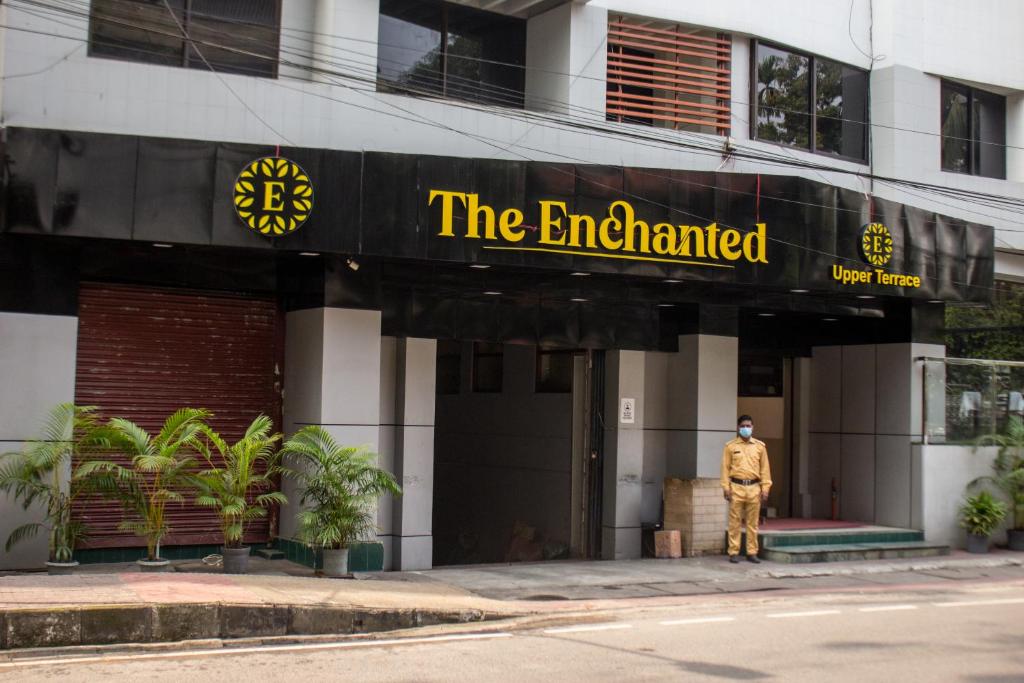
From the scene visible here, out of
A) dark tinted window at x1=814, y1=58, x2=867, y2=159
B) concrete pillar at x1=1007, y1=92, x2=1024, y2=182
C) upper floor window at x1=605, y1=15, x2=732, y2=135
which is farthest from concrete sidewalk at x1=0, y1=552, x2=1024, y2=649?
concrete pillar at x1=1007, y1=92, x2=1024, y2=182

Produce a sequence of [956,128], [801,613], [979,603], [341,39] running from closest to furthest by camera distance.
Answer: [801,613], [979,603], [341,39], [956,128]

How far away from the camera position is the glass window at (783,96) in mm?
19328

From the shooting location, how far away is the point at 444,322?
53.2 ft

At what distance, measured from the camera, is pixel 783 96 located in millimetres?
19625

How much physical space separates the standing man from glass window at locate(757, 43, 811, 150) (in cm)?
563

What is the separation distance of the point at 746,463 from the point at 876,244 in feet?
12.6

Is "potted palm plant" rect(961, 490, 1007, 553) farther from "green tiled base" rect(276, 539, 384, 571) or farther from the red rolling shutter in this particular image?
the red rolling shutter

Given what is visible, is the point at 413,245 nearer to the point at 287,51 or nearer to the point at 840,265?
the point at 287,51

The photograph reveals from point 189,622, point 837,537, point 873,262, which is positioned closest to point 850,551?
point 837,537

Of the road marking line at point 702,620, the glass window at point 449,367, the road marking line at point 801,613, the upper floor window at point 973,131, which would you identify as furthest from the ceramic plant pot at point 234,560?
the upper floor window at point 973,131

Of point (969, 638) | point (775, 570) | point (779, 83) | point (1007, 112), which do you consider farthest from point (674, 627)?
point (1007, 112)

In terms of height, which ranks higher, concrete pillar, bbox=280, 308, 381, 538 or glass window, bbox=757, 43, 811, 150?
glass window, bbox=757, 43, 811, 150

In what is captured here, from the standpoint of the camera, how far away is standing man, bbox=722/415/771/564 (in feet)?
53.8

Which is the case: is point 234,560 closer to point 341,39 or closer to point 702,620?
point 702,620
